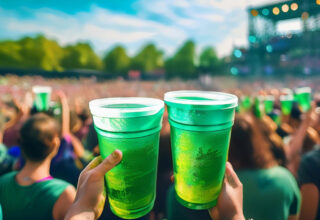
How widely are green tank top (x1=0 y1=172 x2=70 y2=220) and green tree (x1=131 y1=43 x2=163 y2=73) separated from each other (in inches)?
1019

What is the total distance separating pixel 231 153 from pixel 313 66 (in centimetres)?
1782

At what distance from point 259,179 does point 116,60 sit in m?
28.7

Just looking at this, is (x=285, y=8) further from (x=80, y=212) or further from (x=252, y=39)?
(x=80, y=212)

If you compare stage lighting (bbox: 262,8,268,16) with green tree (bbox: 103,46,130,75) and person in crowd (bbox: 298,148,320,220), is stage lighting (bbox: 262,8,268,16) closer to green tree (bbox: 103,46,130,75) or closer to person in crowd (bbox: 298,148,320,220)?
person in crowd (bbox: 298,148,320,220)

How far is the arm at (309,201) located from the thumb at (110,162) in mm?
1413

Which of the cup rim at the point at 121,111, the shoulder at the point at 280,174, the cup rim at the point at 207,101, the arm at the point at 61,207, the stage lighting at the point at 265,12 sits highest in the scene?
the stage lighting at the point at 265,12

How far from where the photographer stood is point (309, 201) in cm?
139

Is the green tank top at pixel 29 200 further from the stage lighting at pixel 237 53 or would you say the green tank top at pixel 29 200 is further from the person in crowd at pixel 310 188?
the stage lighting at pixel 237 53

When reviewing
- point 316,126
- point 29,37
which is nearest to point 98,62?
point 29,37

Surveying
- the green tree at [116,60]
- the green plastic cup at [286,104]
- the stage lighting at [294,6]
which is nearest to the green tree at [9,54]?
the green tree at [116,60]

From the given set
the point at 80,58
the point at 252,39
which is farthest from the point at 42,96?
the point at 80,58

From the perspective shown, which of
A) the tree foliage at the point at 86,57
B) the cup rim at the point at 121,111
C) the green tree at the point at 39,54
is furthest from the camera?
the green tree at the point at 39,54

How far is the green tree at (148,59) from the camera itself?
1057 inches

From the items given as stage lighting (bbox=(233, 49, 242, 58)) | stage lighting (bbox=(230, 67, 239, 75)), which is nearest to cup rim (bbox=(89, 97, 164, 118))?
stage lighting (bbox=(230, 67, 239, 75))
